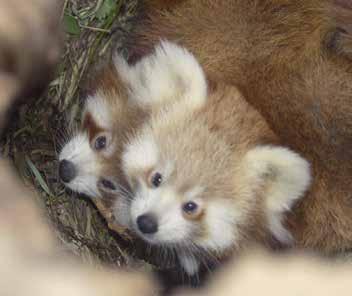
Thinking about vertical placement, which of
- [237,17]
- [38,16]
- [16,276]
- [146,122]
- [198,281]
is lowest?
[198,281]

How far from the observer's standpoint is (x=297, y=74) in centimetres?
309

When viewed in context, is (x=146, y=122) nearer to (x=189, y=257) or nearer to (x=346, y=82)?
(x=189, y=257)

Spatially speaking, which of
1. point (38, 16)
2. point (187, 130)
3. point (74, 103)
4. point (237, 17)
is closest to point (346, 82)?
point (237, 17)

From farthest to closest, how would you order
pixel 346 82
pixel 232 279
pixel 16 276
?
pixel 346 82
pixel 232 279
pixel 16 276

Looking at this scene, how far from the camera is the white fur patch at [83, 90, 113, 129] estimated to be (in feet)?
10.4

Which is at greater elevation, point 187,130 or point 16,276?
point 16,276

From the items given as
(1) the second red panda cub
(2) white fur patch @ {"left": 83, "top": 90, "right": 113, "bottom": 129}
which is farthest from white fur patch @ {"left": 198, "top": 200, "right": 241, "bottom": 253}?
(2) white fur patch @ {"left": 83, "top": 90, "right": 113, "bottom": 129}

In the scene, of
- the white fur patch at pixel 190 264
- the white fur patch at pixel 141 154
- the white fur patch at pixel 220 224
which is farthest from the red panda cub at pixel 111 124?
the white fur patch at pixel 220 224

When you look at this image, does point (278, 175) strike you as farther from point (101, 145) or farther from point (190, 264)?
point (101, 145)

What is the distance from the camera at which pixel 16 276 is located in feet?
4.65

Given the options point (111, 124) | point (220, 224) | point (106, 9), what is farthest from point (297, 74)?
point (106, 9)

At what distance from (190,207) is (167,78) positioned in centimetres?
67

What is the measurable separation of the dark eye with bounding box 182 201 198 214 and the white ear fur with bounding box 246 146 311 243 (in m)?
0.31

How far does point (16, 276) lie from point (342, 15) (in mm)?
2477
